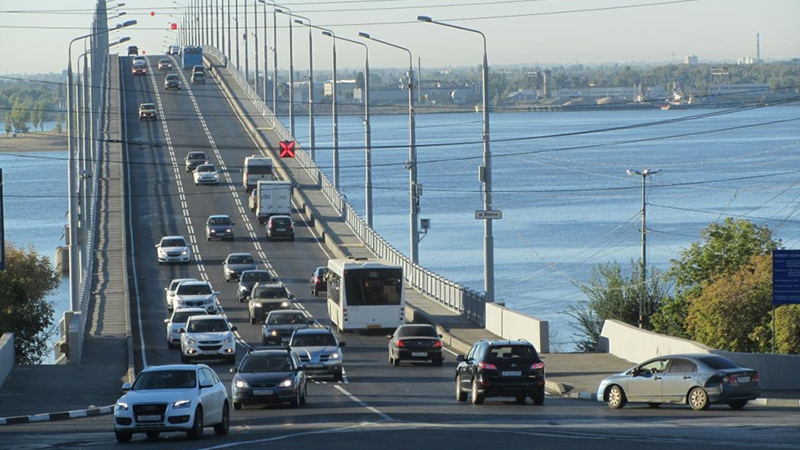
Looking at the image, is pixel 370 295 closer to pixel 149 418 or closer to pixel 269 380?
pixel 269 380

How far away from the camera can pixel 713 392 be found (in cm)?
2702

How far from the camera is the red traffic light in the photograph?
98.1 meters

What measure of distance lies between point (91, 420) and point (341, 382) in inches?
332

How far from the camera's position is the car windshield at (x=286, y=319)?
4478 cm

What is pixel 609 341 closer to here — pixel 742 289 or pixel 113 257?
pixel 742 289

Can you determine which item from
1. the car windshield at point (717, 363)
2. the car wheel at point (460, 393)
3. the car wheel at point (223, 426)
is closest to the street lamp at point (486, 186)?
the car wheel at point (460, 393)

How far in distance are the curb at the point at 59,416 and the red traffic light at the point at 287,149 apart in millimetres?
66729

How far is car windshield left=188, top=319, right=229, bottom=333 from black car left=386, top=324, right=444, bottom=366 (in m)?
4.91

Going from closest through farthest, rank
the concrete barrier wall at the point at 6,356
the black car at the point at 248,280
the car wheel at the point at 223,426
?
the car wheel at the point at 223,426 → the concrete barrier wall at the point at 6,356 → the black car at the point at 248,280

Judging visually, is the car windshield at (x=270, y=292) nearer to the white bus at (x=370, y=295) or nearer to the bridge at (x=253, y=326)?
the bridge at (x=253, y=326)

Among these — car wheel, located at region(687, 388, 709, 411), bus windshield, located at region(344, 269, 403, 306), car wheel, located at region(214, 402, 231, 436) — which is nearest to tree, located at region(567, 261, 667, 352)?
bus windshield, located at region(344, 269, 403, 306)

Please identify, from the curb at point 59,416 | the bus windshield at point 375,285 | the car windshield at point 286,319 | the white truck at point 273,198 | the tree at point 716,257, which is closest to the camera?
the curb at point 59,416

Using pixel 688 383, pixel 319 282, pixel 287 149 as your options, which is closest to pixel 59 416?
pixel 688 383

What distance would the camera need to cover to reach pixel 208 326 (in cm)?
4109
